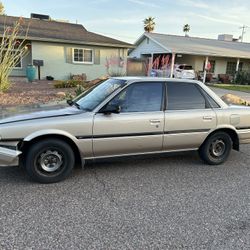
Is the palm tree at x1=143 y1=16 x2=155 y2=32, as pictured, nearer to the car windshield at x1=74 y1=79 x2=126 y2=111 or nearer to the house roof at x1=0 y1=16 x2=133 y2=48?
the house roof at x1=0 y1=16 x2=133 y2=48

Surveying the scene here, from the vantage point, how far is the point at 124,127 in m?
4.29

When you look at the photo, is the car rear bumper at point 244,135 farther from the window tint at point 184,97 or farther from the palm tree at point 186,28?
the palm tree at point 186,28

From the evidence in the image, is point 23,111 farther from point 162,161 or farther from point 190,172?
point 190,172

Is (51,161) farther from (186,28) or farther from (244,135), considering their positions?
(186,28)

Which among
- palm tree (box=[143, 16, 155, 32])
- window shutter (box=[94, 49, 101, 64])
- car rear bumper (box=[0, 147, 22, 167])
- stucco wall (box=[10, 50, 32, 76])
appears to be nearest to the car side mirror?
car rear bumper (box=[0, 147, 22, 167])

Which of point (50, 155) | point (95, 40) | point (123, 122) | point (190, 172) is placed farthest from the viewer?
point (95, 40)

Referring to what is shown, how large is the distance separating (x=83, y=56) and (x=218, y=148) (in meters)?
16.2

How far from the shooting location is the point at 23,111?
14.5 feet

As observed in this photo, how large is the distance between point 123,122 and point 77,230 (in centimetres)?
184

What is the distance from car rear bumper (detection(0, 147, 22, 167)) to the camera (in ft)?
12.2

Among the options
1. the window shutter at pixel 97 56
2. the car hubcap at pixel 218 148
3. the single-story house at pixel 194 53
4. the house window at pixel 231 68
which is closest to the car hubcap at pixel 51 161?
the car hubcap at pixel 218 148

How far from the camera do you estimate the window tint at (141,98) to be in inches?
172

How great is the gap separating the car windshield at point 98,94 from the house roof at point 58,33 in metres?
14.2

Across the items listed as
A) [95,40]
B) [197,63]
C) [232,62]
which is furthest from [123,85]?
[232,62]
